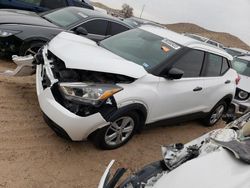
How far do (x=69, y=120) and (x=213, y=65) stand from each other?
3126 mm

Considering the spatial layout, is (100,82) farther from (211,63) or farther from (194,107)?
(211,63)

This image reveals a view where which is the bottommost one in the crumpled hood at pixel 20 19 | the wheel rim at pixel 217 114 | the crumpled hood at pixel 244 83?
the wheel rim at pixel 217 114

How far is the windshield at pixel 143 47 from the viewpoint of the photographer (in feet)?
16.0

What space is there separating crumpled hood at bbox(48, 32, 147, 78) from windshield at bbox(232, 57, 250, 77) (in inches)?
225

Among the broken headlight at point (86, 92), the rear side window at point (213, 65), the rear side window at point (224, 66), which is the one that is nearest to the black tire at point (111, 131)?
the broken headlight at point (86, 92)

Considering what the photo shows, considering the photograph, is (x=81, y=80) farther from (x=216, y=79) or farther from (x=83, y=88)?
(x=216, y=79)

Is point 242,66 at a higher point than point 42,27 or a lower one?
lower

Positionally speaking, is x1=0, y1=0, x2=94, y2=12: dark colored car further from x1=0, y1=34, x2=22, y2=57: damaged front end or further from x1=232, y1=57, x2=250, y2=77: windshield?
x1=232, y1=57, x2=250, y2=77: windshield

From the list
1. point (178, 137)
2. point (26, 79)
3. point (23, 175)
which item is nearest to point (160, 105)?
point (178, 137)

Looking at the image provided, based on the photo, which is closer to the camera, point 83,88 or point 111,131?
point 83,88

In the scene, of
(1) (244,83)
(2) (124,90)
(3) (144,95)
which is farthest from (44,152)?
(1) (244,83)

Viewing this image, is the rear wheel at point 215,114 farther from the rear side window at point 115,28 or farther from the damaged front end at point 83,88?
the rear side window at point 115,28

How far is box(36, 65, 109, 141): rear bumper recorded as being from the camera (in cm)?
397

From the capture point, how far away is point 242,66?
980 cm
